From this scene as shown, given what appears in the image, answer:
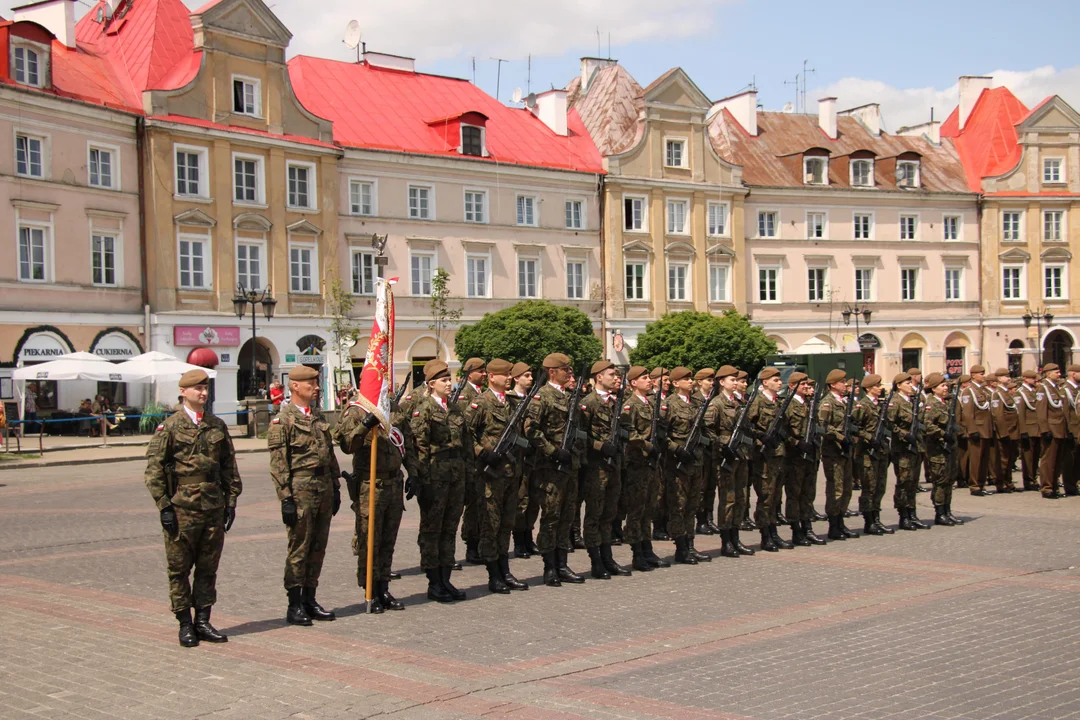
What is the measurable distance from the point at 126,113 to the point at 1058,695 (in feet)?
113

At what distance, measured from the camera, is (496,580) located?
10617 millimetres

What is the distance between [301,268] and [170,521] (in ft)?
109

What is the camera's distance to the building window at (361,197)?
4262 cm

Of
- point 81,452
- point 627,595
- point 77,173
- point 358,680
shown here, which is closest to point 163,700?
point 358,680

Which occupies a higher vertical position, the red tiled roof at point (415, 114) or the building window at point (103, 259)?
the red tiled roof at point (415, 114)

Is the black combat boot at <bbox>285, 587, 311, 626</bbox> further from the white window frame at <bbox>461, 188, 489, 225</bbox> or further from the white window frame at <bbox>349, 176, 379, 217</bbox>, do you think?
the white window frame at <bbox>461, 188, 489, 225</bbox>

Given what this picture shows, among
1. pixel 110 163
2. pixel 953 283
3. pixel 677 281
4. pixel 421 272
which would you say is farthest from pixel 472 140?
pixel 953 283

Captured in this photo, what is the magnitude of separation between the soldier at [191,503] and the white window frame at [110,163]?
29.2 m

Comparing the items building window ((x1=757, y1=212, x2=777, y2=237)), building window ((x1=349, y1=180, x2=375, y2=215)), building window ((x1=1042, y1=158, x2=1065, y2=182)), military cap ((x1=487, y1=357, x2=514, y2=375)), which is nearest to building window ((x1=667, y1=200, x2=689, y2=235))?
building window ((x1=757, y1=212, x2=777, y2=237))

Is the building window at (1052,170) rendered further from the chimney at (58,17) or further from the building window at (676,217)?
the chimney at (58,17)

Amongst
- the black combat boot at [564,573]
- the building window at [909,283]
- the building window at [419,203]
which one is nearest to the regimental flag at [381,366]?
the black combat boot at [564,573]

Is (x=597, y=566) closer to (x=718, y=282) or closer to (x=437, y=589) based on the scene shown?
(x=437, y=589)

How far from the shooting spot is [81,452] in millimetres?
28891

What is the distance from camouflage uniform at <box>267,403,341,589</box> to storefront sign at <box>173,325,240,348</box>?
29220mm
